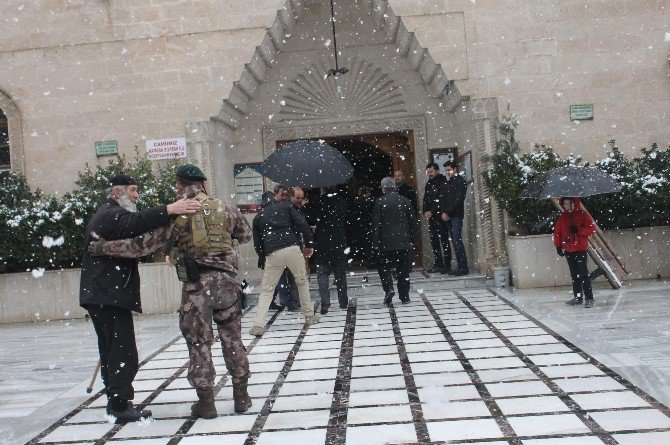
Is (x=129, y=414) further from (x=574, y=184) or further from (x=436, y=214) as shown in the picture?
(x=436, y=214)

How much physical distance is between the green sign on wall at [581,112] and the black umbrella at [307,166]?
4.13 m

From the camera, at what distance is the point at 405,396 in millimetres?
5648

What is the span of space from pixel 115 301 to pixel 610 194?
27.0ft

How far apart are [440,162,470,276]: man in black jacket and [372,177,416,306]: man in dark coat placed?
1.70m

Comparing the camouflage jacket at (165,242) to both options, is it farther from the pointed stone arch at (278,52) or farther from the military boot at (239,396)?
the pointed stone arch at (278,52)

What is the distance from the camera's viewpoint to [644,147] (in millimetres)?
12320

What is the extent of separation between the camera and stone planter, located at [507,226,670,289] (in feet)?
38.4

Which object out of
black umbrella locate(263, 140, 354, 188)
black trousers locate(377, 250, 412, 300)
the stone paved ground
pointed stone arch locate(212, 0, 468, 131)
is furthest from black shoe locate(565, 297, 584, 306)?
pointed stone arch locate(212, 0, 468, 131)

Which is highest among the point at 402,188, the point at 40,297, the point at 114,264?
the point at 402,188

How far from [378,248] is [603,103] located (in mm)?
4356

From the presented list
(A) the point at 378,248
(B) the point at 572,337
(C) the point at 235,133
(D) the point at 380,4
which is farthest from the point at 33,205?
(B) the point at 572,337

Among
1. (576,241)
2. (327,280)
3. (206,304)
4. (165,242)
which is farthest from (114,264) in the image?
(576,241)

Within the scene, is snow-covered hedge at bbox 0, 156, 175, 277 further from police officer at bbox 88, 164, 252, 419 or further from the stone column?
police officer at bbox 88, 164, 252, 419

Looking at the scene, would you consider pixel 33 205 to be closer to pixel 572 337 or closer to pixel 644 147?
pixel 572 337
